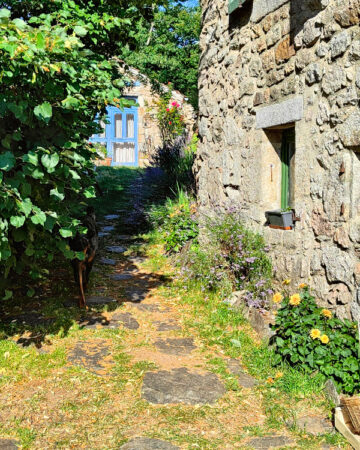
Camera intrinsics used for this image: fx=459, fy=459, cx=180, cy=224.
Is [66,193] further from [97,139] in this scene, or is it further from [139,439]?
[97,139]

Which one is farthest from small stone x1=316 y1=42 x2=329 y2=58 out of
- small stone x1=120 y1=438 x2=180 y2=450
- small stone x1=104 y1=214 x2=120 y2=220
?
small stone x1=104 y1=214 x2=120 y2=220

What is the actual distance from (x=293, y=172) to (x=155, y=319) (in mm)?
2039

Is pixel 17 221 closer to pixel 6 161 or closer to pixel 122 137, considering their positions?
pixel 6 161

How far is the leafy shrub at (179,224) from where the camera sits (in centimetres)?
673

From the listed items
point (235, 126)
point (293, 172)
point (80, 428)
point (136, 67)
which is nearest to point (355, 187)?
point (293, 172)

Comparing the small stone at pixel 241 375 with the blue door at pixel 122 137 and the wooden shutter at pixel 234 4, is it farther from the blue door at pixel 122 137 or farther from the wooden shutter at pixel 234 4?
the blue door at pixel 122 137

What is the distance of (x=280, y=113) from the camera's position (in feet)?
14.2

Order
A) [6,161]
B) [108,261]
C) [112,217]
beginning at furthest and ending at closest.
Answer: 1. [112,217]
2. [108,261]
3. [6,161]

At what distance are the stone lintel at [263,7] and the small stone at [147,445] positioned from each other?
3845mm

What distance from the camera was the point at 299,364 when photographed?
3348 millimetres

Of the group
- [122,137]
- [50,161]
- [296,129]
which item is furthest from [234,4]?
[122,137]

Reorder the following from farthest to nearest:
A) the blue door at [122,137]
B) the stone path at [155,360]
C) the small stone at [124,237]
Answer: the blue door at [122,137], the small stone at [124,237], the stone path at [155,360]

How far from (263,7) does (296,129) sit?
4.89 ft

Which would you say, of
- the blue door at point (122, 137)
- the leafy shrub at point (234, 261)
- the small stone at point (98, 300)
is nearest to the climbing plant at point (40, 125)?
the small stone at point (98, 300)
